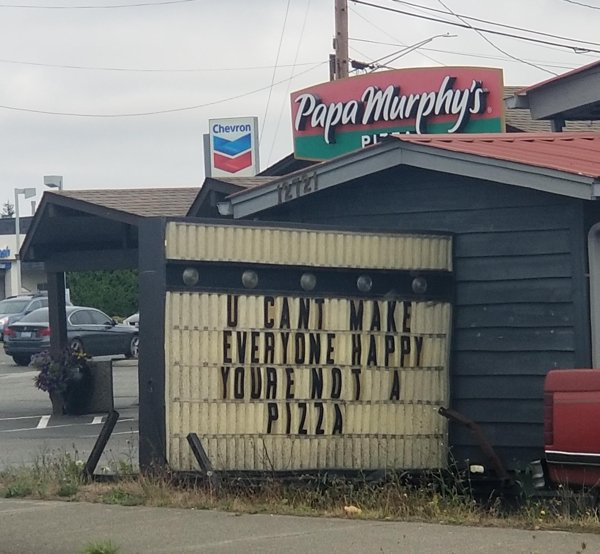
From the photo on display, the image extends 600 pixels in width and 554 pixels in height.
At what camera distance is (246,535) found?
815 cm

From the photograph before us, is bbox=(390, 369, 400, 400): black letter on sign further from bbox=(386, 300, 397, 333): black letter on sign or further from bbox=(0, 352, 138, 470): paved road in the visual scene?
bbox=(0, 352, 138, 470): paved road

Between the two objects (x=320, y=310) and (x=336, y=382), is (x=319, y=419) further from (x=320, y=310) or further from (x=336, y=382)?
(x=320, y=310)

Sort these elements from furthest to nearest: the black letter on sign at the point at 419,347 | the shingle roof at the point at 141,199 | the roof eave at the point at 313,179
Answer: the shingle roof at the point at 141,199 → the roof eave at the point at 313,179 → the black letter on sign at the point at 419,347

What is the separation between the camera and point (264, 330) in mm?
9953

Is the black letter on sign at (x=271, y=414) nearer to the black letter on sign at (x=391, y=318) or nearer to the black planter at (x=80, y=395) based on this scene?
the black letter on sign at (x=391, y=318)

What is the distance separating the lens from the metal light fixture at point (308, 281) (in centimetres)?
1020

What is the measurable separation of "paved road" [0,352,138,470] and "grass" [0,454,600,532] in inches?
39.8

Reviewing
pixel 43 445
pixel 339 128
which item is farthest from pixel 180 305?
pixel 339 128

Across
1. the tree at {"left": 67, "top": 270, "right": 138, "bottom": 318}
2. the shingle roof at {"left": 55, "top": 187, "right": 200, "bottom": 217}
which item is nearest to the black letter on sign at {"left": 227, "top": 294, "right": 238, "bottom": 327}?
the shingle roof at {"left": 55, "top": 187, "right": 200, "bottom": 217}

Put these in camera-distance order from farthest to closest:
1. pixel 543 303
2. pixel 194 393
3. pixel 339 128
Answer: pixel 339 128
pixel 543 303
pixel 194 393

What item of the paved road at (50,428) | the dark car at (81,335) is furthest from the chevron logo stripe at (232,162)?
the paved road at (50,428)

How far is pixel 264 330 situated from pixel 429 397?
5.42ft

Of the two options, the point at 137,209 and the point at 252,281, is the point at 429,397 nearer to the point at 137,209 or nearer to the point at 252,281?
the point at 252,281

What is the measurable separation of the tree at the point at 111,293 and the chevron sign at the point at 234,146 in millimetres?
16316
